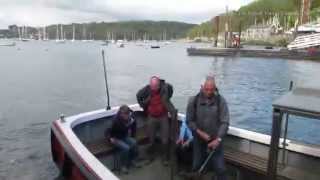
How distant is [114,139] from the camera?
30.9 ft

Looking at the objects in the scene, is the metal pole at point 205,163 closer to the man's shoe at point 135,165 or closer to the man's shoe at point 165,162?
the man's shoe at point 165,162

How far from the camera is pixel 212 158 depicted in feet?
25.2

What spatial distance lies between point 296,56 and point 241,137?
65533 millimetres

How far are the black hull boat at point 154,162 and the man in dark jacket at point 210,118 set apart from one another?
841 mm

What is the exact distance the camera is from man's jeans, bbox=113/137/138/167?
Result: 30.7ft

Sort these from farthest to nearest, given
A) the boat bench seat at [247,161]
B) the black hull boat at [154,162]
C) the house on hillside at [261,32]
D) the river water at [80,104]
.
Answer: the house on hillside at [261,32] < the river water at [80,104] < the boat bench seat at [247,161] < the black hull boat at [154,162]

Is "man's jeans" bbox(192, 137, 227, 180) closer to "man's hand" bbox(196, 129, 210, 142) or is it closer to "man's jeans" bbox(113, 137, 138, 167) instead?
"man's hand" bbox(196, 129, 210, 142)

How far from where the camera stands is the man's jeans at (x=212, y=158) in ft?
25.0

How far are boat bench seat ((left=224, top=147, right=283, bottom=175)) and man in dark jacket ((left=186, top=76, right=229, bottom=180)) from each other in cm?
94

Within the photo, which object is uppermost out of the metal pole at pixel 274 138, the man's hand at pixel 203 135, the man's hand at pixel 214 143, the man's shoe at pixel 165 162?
the metal pole at pixel 274 138

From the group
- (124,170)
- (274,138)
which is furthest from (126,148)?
(274,138)

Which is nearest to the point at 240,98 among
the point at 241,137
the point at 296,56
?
the point at 241,137

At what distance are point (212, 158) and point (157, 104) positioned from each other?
200 cm

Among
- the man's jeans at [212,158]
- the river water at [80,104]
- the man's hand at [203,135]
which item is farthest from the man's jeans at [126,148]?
the river water at [80,104]
